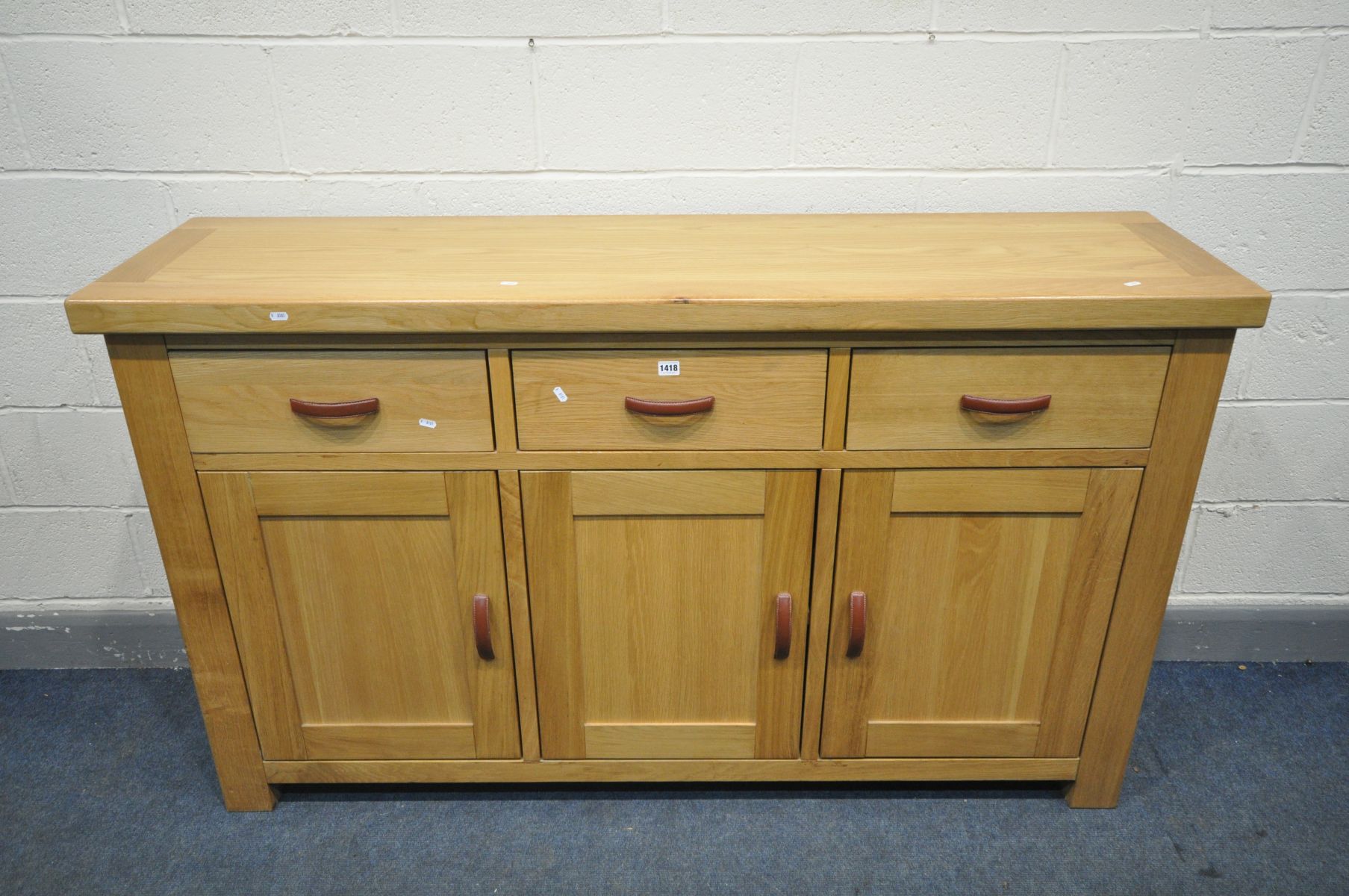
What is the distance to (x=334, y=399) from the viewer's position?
1.18 meters

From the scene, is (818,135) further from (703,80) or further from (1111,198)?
(1111,198)

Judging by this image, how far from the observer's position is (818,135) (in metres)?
1.47

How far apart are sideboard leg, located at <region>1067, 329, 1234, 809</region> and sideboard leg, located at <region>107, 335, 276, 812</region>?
4.05 ft

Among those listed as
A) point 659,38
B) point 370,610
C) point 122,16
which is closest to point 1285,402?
point 659,38

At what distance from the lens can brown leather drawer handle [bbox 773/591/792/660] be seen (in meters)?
1.32

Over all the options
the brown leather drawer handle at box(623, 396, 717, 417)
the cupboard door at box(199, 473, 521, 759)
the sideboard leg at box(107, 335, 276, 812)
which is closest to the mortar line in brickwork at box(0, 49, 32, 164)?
the sideboard leg at box(107, 335, 276, 812)

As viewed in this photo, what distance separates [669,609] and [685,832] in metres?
0.39

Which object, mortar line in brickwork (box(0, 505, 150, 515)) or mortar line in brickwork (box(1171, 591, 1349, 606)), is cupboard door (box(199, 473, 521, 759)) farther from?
mortar line in brickwork (box(1171, 591, 1349, 606))

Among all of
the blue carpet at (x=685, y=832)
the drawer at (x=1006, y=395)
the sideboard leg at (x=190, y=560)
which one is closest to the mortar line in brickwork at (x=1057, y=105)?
the drawer at (x=1006, y=395)

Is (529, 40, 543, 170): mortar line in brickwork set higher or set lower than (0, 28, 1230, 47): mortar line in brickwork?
lower

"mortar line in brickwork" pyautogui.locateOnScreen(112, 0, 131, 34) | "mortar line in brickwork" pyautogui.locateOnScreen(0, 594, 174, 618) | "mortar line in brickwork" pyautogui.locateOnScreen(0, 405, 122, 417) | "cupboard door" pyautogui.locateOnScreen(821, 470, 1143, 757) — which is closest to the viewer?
"cupboard door" pyautogui.locateOnScreen(821, 470, 1143, 757)

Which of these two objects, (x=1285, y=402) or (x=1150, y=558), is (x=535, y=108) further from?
(x=1285, y=402)

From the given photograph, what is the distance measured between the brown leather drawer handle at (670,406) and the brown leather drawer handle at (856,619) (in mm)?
356

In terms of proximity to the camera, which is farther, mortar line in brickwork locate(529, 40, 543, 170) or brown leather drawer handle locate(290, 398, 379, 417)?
mortar line in brickwork locate(529, 40, 543, 170)
